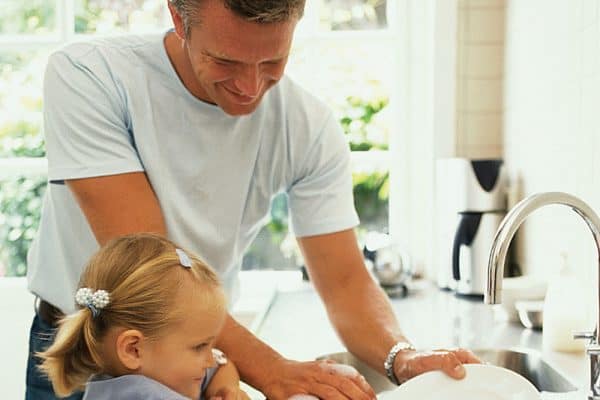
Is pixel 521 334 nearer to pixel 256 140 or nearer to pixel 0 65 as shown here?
pixel 256 140

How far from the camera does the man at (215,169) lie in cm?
142

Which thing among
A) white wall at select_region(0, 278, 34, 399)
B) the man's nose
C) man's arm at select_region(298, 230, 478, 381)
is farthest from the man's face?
white wall at select_region(0, 278, 34, 399)

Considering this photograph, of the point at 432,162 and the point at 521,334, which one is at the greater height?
the point at 432,162

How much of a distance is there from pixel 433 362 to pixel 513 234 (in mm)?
232

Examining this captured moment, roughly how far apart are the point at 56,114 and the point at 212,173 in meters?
0.29

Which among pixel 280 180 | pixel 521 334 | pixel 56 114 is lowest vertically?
pixel 521 334

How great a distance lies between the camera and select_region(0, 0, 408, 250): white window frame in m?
3.21

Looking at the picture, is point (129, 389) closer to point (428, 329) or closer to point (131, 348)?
point (131, 348)

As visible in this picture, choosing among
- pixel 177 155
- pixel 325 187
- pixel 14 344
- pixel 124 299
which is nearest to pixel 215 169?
pixel 177 155

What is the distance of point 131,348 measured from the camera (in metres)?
1.27

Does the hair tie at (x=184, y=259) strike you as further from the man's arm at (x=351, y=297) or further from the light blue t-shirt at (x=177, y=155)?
the man's arm at (x=351, y=297)

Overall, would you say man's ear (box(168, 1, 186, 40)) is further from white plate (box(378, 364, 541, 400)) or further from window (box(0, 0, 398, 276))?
window (box(0, 0, 398, 276))

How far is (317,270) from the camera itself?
68.9 inches

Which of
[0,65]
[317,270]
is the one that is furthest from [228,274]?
[0,65]
